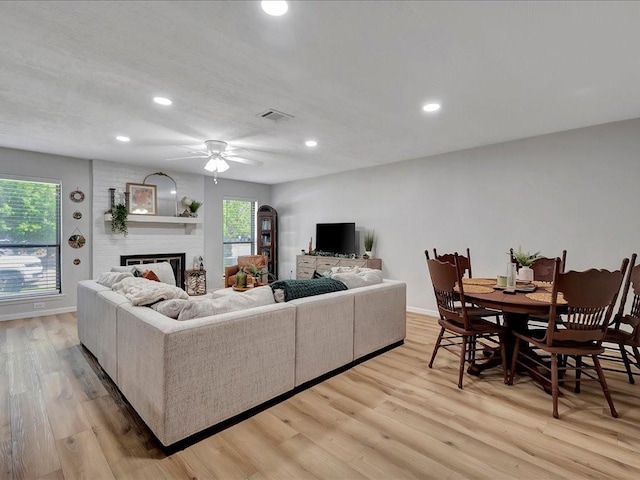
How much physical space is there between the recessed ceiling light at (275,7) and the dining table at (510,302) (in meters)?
2.48

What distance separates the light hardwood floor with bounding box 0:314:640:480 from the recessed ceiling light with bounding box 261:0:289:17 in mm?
2508

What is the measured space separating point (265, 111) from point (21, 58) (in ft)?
6.03

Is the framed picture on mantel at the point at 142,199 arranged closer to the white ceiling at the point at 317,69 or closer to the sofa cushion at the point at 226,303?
the white ceiling at the point at 317,69

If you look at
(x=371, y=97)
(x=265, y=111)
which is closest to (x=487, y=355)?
(x=371, y=97)

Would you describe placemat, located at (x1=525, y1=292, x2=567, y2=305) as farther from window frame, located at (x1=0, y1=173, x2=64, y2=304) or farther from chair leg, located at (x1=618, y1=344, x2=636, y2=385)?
window frame, located at (x1=0, y1=173, x2=64, y2=304)

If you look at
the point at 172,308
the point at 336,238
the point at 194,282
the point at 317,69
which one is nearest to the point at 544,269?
the point at 317,69

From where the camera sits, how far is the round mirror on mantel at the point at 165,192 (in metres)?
6.09

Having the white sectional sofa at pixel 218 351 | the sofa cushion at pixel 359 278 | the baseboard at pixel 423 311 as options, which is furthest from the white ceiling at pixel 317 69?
the baseboard at pixel 423 311

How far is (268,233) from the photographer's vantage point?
25.0ft

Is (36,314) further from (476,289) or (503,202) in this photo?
(503,202)

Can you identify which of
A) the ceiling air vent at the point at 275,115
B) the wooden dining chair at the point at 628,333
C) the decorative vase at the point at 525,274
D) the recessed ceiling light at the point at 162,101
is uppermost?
the ceiling air vent at the point at 275,115

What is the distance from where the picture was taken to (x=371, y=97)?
9.48ft

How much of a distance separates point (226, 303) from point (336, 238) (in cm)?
419

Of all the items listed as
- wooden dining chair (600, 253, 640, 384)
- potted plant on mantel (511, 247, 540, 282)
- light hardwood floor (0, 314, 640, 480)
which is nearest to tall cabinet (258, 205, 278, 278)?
light hardwood floor (0, 314, 640, 480)
